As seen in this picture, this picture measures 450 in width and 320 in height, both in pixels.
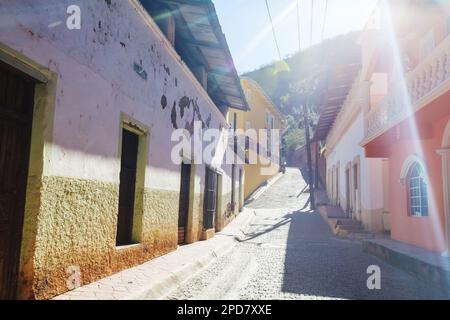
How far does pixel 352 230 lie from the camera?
38.4ft

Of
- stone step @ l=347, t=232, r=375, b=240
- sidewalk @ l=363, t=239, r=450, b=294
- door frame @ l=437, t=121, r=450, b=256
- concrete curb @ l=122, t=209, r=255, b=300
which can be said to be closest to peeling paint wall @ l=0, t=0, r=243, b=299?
concrete curb @ l=122, t=209, r=255, b=300

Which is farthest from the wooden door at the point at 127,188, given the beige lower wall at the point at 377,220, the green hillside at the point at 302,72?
the green hillside at the point at 302,72

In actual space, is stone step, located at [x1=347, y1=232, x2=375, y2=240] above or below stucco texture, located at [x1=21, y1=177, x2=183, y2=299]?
below

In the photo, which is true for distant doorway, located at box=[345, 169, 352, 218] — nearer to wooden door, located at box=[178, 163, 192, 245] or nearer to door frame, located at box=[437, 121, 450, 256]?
door frame, located at box=[437, 121, 450, 256]

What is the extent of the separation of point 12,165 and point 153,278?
2.40m

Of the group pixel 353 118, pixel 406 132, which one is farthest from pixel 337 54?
pixel 406 132

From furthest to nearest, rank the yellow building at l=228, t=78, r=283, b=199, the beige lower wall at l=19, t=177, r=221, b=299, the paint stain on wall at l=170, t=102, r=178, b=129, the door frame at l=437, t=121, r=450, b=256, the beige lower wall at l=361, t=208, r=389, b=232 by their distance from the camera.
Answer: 1. the yellow building at l=228, t=78, r=283, b=199
2. the beige lower wall at l=361, t=208, r=389, b=232
3. the paint stain on wall at l=170, t=102, r=178, b=129
4. the door frame at l=437, t=121, r=450, b=256
5. the beige lower wall at l=19, t=177, r=221, b=299

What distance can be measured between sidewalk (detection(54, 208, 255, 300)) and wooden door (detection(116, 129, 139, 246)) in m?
0.57

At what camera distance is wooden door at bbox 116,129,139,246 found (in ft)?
18.4

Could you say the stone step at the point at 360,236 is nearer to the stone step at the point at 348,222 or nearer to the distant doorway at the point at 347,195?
the stone step at the point at 348,222

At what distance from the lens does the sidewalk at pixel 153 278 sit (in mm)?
3920

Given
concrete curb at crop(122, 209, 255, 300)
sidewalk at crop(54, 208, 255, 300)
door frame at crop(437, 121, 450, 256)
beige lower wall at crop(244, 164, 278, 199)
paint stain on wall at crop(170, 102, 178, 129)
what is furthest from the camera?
beige lower wall at crop(244, 164, 278, 199)

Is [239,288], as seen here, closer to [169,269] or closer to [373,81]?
[169,269]

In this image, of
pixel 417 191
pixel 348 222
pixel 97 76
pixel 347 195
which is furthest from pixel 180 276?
pixel 347 195
